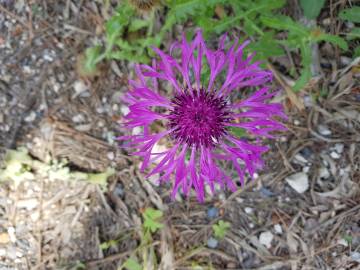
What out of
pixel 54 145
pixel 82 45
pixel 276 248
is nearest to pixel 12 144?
pixel 54 145

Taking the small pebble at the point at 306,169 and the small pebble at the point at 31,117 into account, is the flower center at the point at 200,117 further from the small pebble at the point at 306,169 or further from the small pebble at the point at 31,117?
the small pebble at the point at 31,117

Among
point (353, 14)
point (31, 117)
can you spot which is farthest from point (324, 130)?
point (31, 117)

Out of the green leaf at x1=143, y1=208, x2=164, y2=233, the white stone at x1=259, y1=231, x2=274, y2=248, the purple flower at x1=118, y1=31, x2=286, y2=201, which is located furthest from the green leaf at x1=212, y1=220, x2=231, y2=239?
the purple flower at x1=118, y1=31, x2=286, y2=201

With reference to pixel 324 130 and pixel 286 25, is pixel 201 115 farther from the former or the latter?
pixel 324 130

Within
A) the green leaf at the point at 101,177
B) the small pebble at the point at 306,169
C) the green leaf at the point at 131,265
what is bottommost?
the green leaf at the point at 131,265

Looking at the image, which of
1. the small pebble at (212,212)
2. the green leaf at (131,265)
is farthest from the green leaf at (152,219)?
the small pebble at (212,212)

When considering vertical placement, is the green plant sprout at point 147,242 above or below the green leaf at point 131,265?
above

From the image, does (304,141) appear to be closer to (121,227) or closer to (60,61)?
(121,227)
